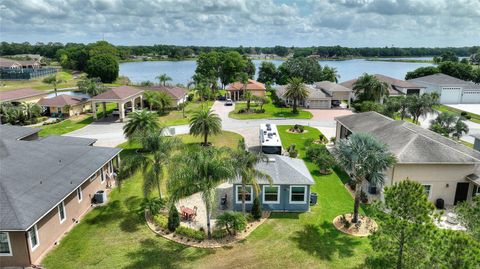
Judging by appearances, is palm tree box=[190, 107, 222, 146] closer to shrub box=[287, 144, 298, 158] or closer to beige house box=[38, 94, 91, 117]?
shrub box=[287, 144, 298, 158]

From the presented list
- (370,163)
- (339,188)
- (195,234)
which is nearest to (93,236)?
(195,234)

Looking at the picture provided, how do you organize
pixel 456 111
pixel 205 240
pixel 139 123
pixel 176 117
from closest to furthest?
pixel 205 240 < pixel 139 123 < pixel 176 117 < pixel 456 111

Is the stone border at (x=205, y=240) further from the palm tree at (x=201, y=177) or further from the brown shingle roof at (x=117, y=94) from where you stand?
the brown shingle roof at (x=117, y=94)

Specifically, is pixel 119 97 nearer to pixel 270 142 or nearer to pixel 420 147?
pixel 270 142

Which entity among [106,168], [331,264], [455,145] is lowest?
[331,264]

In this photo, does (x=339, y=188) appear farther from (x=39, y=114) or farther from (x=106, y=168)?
(x=39, y=114)

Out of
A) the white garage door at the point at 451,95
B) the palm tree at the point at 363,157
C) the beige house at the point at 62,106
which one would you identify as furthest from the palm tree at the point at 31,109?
the white garage door at the point at 451,95

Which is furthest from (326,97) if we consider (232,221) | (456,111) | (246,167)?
(232,221)

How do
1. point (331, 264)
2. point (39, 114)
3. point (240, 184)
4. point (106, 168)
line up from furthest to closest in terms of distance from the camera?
point (39, 114), point (106, 168), point (240, 184), point (331, 264)
